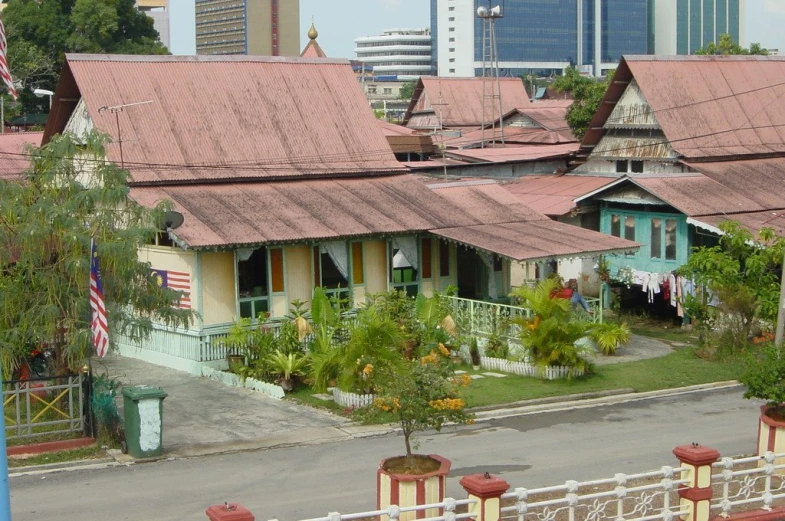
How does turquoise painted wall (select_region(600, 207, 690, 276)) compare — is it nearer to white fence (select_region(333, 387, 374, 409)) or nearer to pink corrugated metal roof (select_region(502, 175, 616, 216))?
pink corrugated metal roof (select_region(502, 175, 616, 216))

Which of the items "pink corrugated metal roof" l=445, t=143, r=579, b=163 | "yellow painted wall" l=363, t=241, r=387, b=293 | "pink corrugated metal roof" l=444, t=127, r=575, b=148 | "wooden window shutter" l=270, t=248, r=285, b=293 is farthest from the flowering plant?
"pink corrugated metal roof" l=444, t=127, r=575, b=148

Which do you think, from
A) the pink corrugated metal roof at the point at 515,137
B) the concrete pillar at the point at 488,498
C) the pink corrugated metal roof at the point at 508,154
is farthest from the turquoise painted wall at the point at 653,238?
the pink corrugated metal roof at the point at 515,137

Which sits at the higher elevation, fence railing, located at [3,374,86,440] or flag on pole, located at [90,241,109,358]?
flag on pole, located at [90,241,109,358]

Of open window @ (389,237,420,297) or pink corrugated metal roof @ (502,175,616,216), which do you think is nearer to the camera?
open window @ (389,237,420,297)

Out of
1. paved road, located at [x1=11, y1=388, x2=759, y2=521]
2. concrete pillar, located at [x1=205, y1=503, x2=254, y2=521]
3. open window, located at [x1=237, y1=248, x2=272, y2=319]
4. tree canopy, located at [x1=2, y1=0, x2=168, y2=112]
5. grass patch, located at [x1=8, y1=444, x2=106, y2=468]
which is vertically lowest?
paved road, located at [x1=11, y1=388, x2=759, y2=521]

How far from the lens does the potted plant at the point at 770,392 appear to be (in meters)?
16.2

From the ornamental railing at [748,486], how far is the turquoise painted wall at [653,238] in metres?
14.1

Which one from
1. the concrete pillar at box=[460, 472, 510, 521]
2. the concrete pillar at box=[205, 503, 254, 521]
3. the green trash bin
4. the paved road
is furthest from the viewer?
the green trash bin

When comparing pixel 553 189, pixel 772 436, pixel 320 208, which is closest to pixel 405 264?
pixel 320 208

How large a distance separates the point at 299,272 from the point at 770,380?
1191 centimetres

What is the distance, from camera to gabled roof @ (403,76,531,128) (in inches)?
2483

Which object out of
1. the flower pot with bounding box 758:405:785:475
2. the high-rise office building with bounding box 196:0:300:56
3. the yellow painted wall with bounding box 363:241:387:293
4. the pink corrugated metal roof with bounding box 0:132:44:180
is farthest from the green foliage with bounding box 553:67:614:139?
the high-rise office building with bounding box 196:0:300:56

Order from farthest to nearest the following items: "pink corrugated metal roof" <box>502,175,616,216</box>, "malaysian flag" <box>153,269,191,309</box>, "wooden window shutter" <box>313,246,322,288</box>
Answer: "pink corrugated metal roof" <box>502,175,616,216</box>, "wooden window shutter" <box>313,246,322,288</box>, "malaysian flag" <box>153,269,191,309</box>

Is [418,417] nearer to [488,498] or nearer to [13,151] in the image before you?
[488,498]
